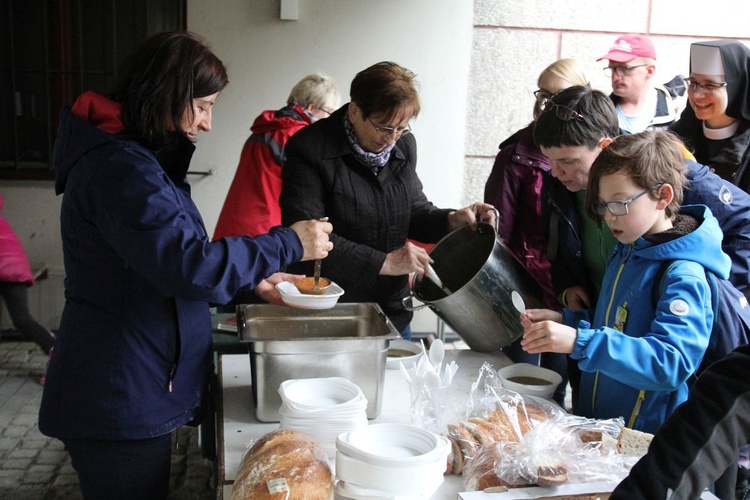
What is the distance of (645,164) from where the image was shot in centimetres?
185

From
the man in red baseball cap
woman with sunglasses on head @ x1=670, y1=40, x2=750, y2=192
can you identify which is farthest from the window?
woman with sunglasses on head @ x1=670, y1=40, x2=750, y2=192

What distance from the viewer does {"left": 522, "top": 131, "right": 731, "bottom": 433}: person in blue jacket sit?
1.71 m

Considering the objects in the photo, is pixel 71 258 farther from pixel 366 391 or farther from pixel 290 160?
pixel 290 160

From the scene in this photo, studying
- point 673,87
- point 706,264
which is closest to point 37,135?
point 673,87

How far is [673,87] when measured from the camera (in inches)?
191

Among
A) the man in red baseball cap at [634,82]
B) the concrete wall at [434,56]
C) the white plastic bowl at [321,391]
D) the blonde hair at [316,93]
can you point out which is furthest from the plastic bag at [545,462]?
the concrete wall at [434,56]

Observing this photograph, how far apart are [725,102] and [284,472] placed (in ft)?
7.76

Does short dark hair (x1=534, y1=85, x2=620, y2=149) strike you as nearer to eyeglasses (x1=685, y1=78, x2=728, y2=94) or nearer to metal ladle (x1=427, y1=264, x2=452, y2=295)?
metal ladle (x1=427, y1=264, x2=452, y2=295)

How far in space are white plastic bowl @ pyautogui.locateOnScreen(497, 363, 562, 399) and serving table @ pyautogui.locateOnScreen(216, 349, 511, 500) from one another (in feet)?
0.38

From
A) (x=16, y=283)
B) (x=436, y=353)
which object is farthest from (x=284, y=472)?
(x=16, y=283)

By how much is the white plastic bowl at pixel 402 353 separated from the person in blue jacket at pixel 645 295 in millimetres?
462

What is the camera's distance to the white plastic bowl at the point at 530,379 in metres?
2.03

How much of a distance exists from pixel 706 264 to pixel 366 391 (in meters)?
0.91

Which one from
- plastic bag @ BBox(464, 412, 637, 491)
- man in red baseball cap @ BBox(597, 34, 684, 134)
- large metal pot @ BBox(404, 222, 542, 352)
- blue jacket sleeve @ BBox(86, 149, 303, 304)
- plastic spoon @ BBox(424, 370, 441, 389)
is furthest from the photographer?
man in red baseball cap @ BBox(597, 34, 684, 134)
